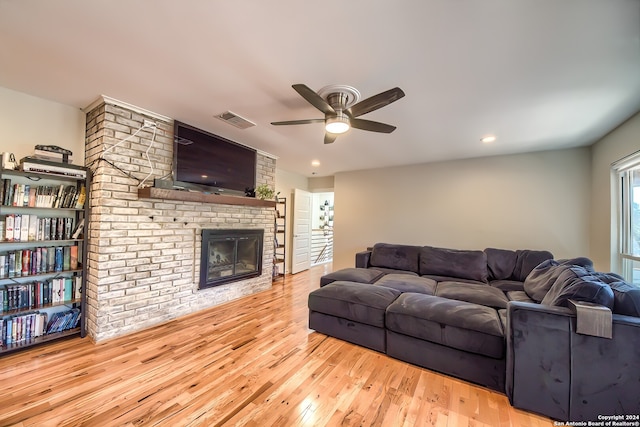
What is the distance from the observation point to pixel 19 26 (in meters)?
1.48

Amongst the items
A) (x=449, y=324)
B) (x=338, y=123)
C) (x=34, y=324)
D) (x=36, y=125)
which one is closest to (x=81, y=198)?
(x=36, y=125)

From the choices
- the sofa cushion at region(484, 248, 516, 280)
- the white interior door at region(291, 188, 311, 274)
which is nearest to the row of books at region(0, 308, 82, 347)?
the white interior door at region(291, 188, 311, 274)

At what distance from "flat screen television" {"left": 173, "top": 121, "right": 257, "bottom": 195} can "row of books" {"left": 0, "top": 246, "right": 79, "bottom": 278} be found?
121 centimetres

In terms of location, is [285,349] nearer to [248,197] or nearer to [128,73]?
[248,197]

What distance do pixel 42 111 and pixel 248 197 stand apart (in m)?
2.21

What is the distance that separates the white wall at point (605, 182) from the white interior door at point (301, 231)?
15.7 feet

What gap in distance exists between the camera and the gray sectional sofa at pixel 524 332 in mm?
1475

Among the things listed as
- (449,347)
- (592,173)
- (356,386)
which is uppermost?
(592,173)

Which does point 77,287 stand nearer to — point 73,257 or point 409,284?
point 73,257

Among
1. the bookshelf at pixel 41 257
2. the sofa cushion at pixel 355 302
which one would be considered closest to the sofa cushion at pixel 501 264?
the sofa cushion at pixel 355 302

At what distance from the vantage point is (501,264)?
3539 mm

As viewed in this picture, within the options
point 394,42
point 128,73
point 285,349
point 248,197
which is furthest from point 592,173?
point 128,73

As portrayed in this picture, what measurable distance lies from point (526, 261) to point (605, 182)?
131 centimetres

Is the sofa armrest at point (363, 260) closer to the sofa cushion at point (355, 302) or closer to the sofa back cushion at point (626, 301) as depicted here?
the sofa cushion at point (355, 302)
